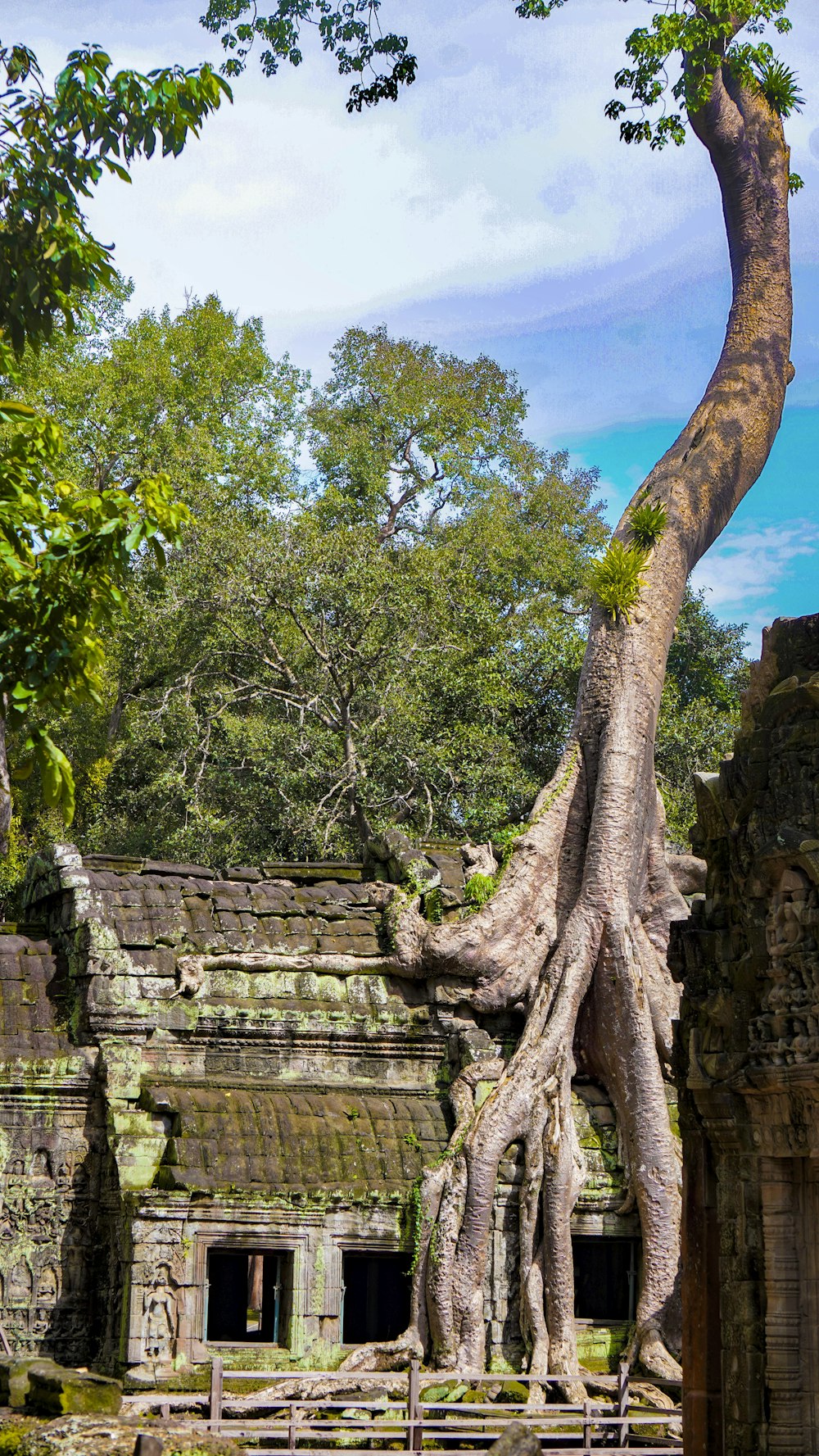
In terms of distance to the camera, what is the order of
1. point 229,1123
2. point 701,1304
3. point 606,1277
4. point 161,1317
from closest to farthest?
point 701,1304 → point 161,1317 → point 229,1123 → point 606,1277

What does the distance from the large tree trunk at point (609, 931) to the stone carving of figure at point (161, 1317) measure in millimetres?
→ 1803

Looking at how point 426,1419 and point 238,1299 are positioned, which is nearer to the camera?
point 426,1419

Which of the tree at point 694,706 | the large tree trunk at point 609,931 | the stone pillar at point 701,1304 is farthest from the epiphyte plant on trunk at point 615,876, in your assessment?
the stone pillar at point 701,1304

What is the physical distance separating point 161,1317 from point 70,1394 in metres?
2.71

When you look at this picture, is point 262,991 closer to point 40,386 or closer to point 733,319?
point 733,319

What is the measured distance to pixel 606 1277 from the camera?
46.7 ft

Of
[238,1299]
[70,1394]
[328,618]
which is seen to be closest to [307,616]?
[328,618]

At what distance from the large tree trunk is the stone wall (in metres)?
5.01

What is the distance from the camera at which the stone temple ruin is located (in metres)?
12.6

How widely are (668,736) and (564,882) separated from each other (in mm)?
7459

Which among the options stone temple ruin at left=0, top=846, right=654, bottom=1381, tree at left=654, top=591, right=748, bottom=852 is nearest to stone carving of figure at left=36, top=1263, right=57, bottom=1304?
stone temple ruin at left=0, top=846, right=654, bottom=1381

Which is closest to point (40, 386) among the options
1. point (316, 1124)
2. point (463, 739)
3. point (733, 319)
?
point (463, 739)

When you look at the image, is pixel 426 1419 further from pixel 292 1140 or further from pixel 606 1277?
pixel 606 1277

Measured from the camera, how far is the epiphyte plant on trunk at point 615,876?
13164 millimetres
